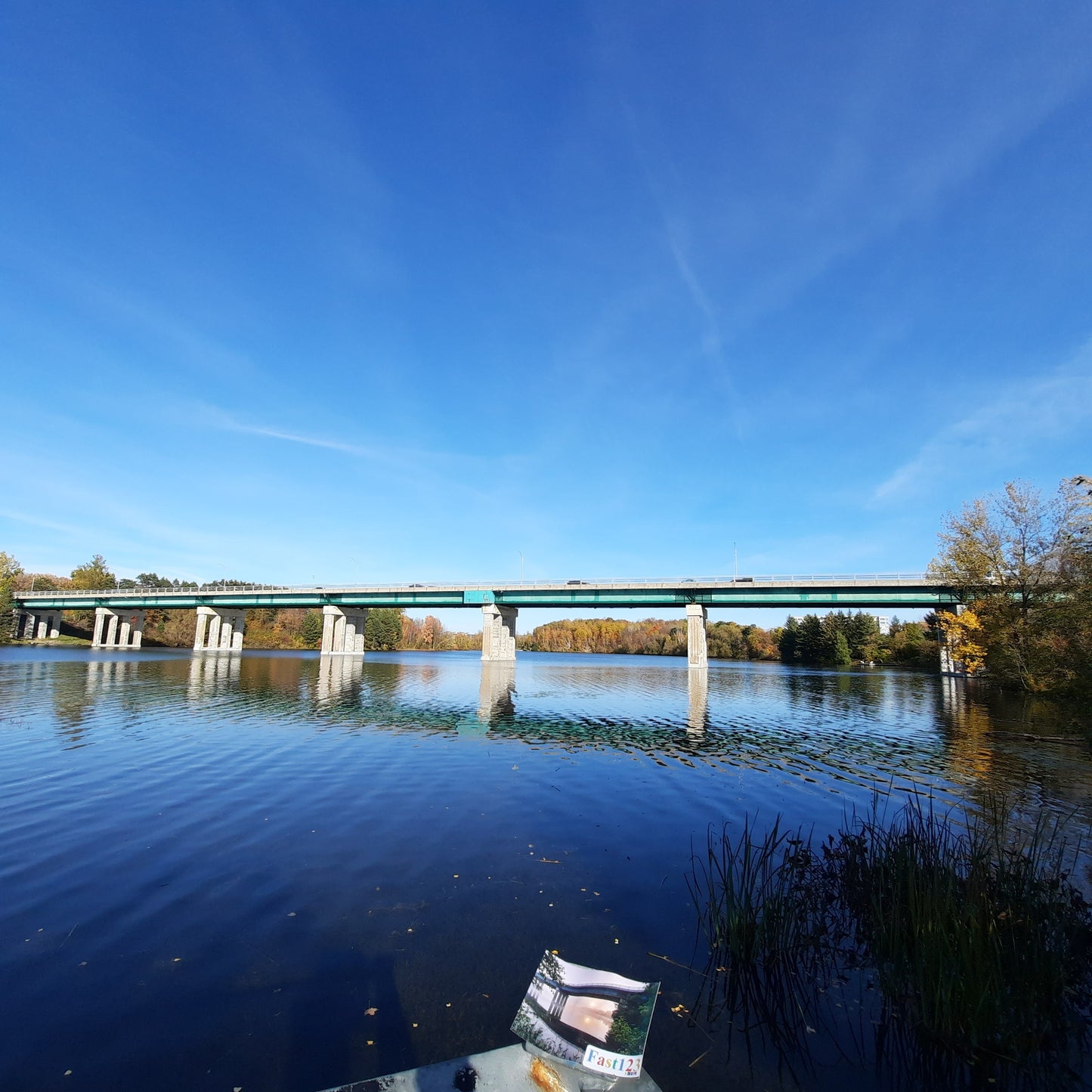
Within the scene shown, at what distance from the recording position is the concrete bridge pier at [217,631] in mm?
122250

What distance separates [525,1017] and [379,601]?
371 feet

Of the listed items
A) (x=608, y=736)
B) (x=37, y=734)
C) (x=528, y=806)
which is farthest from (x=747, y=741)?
(x=37, y=734)

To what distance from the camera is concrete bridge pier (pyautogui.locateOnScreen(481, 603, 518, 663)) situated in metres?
103

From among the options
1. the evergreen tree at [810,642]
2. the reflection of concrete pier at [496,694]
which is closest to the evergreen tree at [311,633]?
the reflection of concrete pier at [496,694]

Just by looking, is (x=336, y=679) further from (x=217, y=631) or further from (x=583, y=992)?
(x=217, y=631)

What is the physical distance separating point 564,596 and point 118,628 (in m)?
109

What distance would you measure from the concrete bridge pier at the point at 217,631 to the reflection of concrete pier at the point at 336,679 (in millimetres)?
35910

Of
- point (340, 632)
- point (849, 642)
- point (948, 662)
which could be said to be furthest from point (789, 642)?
point (340, 632)

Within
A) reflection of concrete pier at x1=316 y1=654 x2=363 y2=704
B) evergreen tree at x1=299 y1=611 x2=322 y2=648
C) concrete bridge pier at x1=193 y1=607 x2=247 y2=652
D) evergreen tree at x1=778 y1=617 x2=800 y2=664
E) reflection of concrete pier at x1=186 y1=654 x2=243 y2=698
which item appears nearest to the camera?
reflection of concrete pier at x1=186 y1=654 x2=243 y2=698

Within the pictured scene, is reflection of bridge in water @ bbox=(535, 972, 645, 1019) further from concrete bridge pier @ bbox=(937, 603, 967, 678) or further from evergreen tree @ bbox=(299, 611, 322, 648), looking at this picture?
evergreen tree @ bbox=(299, 611, 322, 648)

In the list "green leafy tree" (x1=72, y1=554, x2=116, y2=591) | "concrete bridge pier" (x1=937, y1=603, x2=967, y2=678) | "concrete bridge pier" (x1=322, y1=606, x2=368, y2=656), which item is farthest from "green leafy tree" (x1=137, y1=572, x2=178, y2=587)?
"concrete bridge pier" (x1=937, y1=603, x2=967, y2=678)

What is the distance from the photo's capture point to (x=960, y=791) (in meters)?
19.1

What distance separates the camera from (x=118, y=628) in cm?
13650

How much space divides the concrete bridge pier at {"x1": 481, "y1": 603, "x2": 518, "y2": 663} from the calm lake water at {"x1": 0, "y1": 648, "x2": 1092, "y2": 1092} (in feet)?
225
